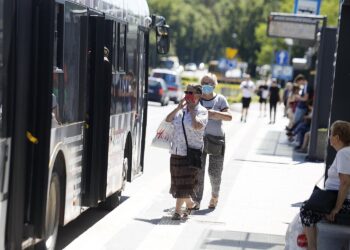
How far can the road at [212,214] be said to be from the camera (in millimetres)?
10664

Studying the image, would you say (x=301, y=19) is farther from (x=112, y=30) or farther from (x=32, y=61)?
(x=32, y=61)

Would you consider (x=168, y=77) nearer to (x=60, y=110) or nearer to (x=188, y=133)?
(x=188, y=133)

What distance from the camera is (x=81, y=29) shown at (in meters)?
9.80

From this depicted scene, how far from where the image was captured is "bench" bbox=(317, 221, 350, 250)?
8716 millimetres

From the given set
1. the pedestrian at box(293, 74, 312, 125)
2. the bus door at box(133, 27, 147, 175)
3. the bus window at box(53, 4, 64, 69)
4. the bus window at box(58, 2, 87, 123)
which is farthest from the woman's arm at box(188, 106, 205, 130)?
the pedestrian at box(293, 74, 312, 125)

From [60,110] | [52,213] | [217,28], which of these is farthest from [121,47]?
[217,28]

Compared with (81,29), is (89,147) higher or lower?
lower

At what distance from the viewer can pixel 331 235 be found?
28.8 ft

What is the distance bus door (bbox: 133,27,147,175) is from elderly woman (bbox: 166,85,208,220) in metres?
1.78

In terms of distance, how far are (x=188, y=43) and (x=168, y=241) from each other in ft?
359

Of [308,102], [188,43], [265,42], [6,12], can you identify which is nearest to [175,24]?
[188,43]

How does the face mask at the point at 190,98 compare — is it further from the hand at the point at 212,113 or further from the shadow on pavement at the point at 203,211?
the shadow on pavement at the point at 203,211

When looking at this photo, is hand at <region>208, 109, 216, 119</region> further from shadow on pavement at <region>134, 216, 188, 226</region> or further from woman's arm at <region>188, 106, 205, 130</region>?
shadow on pavement at <region>134, 216, 188, 226</region>

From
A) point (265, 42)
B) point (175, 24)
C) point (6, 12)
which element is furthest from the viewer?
point (175, 24)
